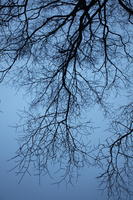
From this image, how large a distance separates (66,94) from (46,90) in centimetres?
50

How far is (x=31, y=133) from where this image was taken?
4523 millimetres

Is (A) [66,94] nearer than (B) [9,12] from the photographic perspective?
No

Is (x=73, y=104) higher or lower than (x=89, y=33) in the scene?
lower

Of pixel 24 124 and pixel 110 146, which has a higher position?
pixel 24 124

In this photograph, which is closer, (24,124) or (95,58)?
(24,124)

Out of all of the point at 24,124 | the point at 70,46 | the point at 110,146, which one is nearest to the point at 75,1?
the point at 70,46

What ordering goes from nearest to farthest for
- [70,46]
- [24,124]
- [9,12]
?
[9,12] < [24,124] < [70,46]

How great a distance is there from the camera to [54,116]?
4816mm

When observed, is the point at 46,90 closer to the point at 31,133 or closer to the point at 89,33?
the point at 31,133

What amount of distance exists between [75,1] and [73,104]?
2341 mm

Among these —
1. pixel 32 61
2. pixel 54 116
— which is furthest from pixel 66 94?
pixel 32 61

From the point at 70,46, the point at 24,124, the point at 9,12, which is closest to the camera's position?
the point at 9,12

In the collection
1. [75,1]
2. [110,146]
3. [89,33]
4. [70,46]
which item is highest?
[75,1]

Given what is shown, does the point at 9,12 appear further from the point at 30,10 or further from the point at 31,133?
the point at 31,133
